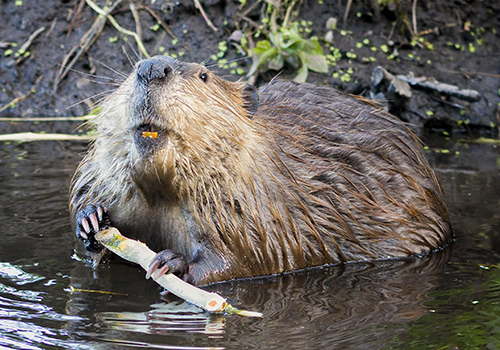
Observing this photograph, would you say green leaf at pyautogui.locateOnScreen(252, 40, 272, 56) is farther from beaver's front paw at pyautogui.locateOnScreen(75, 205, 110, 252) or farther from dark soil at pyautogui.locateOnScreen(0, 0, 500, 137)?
beaver's front paw at pyautogui.locateOnScreen(75, 205, 110, 252)

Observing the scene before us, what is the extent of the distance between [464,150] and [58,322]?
3754 millimetres

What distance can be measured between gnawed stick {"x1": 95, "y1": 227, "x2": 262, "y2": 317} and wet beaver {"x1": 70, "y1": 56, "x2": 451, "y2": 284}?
2.4 inches

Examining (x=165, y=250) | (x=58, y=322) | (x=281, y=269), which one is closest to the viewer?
(x=58, y=322)

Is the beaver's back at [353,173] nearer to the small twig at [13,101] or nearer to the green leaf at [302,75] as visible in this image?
the green leaf at [302,75]

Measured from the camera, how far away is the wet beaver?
2.97m

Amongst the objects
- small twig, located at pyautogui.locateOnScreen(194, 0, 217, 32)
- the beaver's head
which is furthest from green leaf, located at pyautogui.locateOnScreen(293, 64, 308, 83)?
the beaver's head

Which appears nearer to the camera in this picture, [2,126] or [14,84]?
[2,126]

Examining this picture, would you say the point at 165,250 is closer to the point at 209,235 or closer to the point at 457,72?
the point at 209,235

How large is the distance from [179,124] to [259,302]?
765 mm

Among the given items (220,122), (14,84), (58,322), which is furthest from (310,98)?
(14,84)

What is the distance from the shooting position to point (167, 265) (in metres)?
3.05

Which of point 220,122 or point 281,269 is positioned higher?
point 220,122

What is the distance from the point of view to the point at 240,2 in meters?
6.87

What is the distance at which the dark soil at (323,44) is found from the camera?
6.31 m
